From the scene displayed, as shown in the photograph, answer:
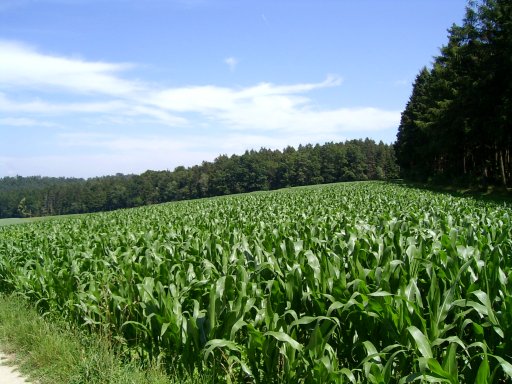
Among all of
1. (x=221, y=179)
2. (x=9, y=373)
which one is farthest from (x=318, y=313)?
(x=221, y=179)

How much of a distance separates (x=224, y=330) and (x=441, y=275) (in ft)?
8.08

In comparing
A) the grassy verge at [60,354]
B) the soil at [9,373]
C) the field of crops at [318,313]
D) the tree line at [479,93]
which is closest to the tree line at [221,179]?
the tree line at [479,93]

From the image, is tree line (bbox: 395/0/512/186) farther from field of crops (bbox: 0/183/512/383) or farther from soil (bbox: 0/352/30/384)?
soil (bbox: 0/352/30/384)

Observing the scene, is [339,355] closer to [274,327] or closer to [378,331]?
[378,331]

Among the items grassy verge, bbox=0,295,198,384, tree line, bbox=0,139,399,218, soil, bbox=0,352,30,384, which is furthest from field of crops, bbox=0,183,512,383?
tree line, bbox=0,139,399,218

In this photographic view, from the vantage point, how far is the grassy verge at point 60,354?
3.93 m

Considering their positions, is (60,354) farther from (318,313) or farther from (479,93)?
(479,93)

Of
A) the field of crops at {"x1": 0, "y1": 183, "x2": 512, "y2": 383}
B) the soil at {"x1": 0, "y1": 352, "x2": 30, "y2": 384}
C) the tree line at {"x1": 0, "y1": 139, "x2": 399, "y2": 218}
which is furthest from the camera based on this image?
the tree line at {"x1": 0, "y1": 139, "x2": 399, "y2": 218}

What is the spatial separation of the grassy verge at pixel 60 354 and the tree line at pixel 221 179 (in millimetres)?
98087

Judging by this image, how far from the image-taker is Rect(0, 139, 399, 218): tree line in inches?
4151

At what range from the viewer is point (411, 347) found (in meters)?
3.30

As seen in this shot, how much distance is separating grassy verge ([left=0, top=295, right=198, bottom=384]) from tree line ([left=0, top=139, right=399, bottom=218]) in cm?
9809

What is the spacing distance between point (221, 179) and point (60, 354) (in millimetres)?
99950

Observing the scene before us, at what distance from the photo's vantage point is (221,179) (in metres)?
104
